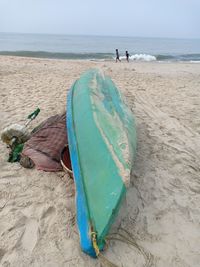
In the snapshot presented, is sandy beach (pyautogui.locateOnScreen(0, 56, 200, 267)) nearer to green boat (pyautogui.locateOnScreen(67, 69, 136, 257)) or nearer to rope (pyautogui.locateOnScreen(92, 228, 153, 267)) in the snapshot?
rope (pyautogui.locateOnScreen(92, 228, 153, 267))

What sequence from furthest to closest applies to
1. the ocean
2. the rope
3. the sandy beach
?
the ocean, the sandy beach, the rope

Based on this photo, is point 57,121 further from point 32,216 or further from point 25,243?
point 25,243

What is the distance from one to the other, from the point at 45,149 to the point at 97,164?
1.04 meters

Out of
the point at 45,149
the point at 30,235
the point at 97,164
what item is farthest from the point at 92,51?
the point at 30,235

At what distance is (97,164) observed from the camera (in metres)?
2.66

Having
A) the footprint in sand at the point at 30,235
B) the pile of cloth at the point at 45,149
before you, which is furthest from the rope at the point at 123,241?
the pile of cloth at the point at 45,149

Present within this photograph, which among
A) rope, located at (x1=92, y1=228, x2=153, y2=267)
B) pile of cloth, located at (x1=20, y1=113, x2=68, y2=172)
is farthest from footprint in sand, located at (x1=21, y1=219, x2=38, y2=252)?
pile of cloth, located at (x1=20, y1=113, x2=68, y2=172)

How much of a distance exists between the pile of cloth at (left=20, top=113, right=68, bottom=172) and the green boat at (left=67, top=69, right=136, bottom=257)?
0.32 meters

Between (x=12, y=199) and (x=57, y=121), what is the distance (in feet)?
5.10

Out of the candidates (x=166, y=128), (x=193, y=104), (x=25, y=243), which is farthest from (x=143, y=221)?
(x=193, y=104)

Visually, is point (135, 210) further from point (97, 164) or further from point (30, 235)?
point (30, 235)

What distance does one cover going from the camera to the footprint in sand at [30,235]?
237cm

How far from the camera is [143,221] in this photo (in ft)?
8.79

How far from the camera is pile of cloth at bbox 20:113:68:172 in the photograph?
3378 mm
